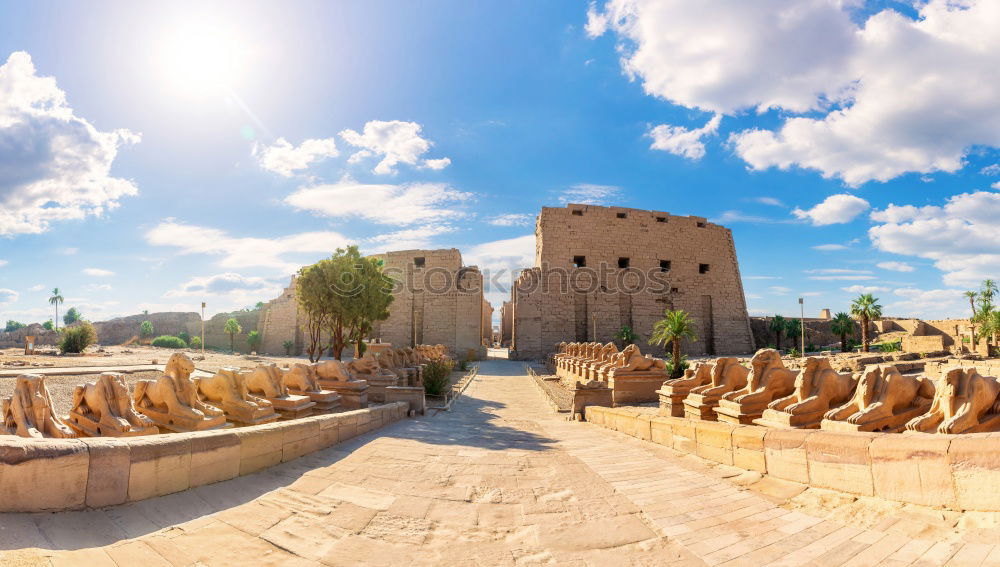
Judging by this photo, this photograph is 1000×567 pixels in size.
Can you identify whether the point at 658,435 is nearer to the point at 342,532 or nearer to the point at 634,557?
the point at 634,557

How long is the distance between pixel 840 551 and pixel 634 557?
120cm

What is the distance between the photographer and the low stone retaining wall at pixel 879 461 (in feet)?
9.07

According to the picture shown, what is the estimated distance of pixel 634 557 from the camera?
273 cm

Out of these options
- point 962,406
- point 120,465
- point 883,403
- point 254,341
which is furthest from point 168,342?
point 962,406

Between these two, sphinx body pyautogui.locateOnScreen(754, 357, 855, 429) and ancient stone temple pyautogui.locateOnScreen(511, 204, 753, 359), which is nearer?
sphinx body pyautogui.locateOnScreen(754, 357, 855, 429)

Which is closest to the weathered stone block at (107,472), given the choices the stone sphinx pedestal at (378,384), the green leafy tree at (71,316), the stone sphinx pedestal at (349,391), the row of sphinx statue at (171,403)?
the row of sphinx statue at (171,403)

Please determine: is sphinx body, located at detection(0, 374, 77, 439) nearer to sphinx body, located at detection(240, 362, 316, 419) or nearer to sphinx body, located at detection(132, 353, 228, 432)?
sphinx body, located at detection(132, 353, 228, 432)

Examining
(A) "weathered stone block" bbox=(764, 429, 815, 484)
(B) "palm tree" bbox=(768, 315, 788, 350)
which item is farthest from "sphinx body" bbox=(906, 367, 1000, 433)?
(B) "palm tree" bbox=(768, 315, 788, 350)

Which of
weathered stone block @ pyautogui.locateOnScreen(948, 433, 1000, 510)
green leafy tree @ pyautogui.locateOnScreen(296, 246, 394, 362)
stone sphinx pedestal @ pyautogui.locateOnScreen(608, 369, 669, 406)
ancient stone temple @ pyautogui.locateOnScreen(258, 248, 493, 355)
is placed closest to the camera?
weathered stone block @ pyautogui.locateOnScreen(948, 433, 1000, 510)

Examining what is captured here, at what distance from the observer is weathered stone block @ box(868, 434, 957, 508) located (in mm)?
2893

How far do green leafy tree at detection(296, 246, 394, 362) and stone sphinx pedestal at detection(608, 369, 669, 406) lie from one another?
11.3m

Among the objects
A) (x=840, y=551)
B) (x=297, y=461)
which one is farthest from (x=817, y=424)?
(x=297, y=461)

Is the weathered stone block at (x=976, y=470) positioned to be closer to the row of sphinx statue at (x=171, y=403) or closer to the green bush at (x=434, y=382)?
the row of sphinx statue at (x=171, y=403)

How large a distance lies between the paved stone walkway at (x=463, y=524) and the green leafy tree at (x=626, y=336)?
89.6 ft
